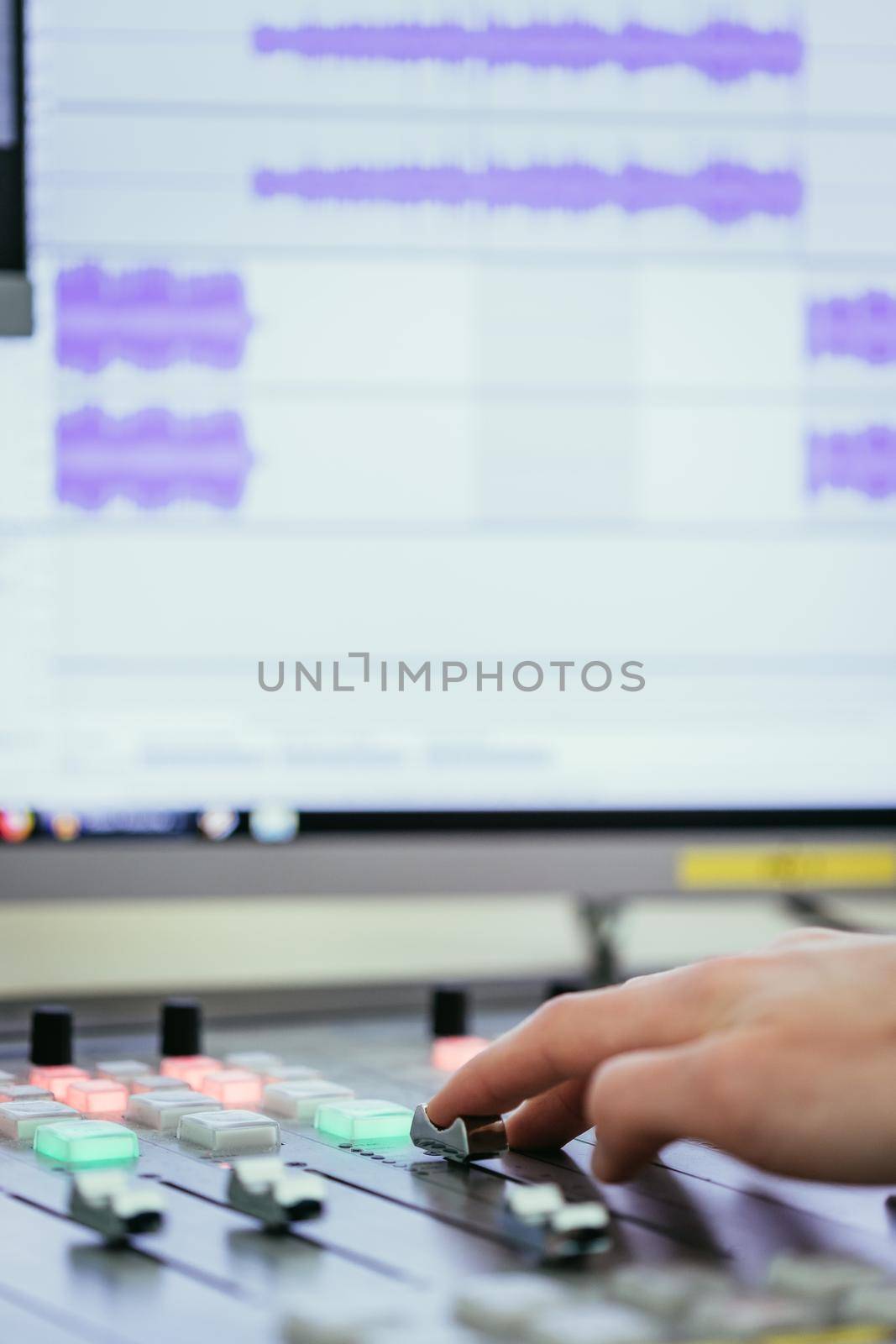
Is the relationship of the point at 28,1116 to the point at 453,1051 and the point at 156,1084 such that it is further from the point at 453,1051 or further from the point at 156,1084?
the point at 453,1051

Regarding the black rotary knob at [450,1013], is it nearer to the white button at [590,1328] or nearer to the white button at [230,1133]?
the white button at [230,1133]

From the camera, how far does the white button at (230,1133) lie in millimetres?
478

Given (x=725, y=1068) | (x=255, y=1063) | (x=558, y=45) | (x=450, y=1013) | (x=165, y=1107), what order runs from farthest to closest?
(x=558, y=45), (x=450, y=1013), (x=255, y=1063), (x=165, y=1107), (x=725, y=1068)

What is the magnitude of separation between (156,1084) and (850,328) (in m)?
0.55

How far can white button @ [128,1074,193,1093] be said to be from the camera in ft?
1.86

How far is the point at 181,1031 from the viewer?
2.15 feet

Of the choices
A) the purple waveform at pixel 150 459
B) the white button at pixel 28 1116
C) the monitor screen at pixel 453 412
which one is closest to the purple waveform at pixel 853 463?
the monitor screen at pixel 453 412

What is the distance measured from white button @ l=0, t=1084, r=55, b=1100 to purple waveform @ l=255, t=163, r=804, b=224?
468 millimetres

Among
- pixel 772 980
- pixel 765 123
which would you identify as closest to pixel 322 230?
pixel 765 123

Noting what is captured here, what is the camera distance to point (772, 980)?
463mm

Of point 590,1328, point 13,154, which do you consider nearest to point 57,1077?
point 590,1328

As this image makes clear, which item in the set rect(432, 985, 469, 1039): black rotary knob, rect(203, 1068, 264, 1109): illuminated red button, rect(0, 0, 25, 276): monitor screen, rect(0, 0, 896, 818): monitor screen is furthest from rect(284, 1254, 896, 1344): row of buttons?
rect(0, 0, 25, 276): monitor screen

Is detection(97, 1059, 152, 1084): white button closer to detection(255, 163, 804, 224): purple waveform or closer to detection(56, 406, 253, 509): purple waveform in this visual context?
detection(56, 406, 253, 509): purple waveform

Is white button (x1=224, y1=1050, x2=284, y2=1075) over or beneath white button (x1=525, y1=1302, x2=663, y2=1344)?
beneath
